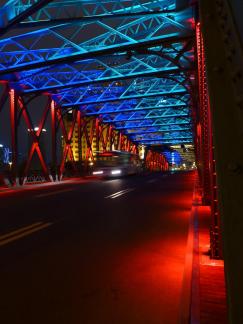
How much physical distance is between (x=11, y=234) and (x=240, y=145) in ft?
29.0

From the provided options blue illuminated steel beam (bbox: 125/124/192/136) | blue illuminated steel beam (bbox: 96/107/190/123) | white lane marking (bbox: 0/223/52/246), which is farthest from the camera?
blue illuminated steel beam (bbox: 125/124/192/136)

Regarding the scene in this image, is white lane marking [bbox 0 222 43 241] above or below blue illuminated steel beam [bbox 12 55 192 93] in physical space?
below

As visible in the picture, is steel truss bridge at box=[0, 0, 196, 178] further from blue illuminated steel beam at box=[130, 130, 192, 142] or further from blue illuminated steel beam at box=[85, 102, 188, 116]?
blue illuminated steel beam at box=[130, 130, 192, 142]

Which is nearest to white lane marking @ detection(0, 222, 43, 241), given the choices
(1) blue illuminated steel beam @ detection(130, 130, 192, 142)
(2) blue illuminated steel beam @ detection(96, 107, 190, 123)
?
(2) blue illuminated steel beam @ detection(96, 107, 190, 123)

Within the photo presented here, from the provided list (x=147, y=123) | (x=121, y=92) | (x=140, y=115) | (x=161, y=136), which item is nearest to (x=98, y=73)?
(x=121, y=92)

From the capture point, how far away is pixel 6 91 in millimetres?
33594

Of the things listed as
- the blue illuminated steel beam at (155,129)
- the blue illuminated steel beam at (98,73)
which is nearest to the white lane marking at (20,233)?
the blue illuminated steel beam at (98,73)

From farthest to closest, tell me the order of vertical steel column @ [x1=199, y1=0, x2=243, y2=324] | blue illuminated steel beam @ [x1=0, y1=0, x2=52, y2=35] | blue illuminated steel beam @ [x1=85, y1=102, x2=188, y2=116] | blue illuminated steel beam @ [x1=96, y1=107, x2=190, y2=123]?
blue illuminated steel beam @ [x1=96, y1=107, x2=190, y2=123] < blue illuminated steel beam @ [x1=85, y1=102, x2=188, y2=116] < blue illuminated steel beam @ [x1=0, y1=0, x2=52, y2=35] < vertical steel column @ [x1=199, y1=0, x2=243, y2=324]

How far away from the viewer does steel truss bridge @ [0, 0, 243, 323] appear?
68.6 inches

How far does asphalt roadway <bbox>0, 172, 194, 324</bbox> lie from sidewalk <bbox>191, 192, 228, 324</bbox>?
0.24 m

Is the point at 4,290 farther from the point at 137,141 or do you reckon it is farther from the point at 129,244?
the point at 137,141

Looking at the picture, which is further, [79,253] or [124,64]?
[124,64]

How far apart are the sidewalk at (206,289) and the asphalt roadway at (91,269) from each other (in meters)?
0.24

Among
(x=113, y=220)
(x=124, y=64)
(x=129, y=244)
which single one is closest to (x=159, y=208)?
(x=113, y=220)
